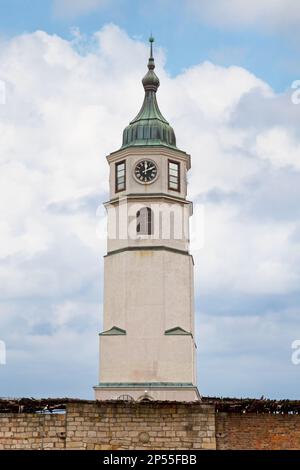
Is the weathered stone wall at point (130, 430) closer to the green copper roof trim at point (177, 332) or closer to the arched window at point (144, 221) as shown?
the green copper roof trim at point (177, 332)

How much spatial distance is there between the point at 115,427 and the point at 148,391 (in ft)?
74.1

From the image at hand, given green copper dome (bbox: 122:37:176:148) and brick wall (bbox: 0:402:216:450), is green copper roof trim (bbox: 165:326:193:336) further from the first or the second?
brick wall (bbox: 0:402:216:450)

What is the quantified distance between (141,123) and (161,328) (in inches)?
508

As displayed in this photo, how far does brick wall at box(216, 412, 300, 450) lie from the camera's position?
26359 mm

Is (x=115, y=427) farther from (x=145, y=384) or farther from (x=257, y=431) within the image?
(x=145, y=384)

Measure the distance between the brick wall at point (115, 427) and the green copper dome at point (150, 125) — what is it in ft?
96.0

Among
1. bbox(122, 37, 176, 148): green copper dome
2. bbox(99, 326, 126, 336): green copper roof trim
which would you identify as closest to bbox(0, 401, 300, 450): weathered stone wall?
bbox(99, 326, 126, 336): green copper roof trim

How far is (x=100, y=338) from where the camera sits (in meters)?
50.1

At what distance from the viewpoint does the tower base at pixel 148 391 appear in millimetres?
48375

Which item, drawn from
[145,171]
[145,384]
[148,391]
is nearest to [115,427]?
[148,391]

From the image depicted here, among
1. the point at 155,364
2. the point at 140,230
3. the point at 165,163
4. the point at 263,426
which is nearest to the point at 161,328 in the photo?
the point at 155,364

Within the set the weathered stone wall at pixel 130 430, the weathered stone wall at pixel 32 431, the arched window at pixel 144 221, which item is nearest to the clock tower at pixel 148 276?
the arched window at pixel 144 221
